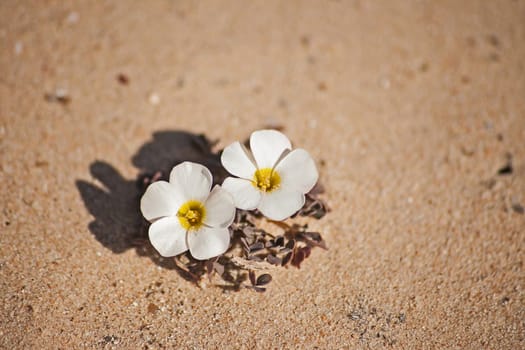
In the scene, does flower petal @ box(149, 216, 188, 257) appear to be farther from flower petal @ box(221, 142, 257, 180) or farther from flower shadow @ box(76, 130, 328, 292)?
flower petal @ box(221, 142, 257, 180)

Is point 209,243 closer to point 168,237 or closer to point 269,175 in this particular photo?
point 168,237

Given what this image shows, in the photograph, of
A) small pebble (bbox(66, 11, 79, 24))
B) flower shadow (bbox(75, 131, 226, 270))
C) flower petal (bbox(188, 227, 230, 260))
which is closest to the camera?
flower petal (bbox(188, 227, 230, 260))

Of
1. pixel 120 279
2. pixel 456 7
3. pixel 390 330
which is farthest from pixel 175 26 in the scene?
pixel 390 330

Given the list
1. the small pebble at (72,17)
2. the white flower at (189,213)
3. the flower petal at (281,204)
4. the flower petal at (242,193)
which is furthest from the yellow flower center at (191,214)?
the small pebble at (72,17)

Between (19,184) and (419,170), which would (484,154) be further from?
(19,184)

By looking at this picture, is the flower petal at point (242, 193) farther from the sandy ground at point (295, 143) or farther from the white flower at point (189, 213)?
the sandy ground at point (295, 143)

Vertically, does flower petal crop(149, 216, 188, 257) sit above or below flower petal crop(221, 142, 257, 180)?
below

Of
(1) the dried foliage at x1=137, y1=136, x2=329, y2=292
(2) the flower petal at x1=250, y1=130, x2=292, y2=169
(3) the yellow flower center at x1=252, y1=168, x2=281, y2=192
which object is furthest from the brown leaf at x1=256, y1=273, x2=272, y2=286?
(2) the flower petal at x1=250, y1=130, x2=292, y2=169

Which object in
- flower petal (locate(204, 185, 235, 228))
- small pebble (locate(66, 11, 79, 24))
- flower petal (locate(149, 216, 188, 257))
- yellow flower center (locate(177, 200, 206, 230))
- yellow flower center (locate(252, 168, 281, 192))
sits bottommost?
flower petal (locate(149, 216, 188, 257))

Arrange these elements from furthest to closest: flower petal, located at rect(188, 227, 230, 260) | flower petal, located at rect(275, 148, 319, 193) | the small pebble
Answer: the small pebble, flower petal, located at rect(275, 148, 319, 193), flower petal, located at rect(188, 227, 230, 260)
